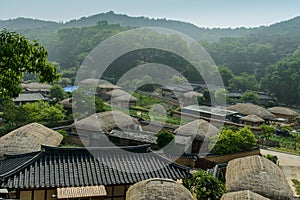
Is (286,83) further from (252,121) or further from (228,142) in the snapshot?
(228,142)

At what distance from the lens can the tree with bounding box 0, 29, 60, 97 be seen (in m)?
7.52

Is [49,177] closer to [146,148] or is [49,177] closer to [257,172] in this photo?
[146,148]


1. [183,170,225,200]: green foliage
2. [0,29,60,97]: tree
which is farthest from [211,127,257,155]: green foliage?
[0,29,60,97]: tree

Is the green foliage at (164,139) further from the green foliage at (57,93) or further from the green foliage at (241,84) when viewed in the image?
the green foliage at (241,84)

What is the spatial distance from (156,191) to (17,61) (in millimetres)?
6095

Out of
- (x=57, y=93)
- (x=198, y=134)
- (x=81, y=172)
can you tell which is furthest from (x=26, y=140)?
(x=57, y=93)

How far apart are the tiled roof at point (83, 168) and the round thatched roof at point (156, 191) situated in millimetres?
429

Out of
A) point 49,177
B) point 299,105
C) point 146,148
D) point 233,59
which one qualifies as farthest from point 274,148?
point 233,59

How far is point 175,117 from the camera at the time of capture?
38812 mm

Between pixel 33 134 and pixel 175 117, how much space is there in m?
21.4

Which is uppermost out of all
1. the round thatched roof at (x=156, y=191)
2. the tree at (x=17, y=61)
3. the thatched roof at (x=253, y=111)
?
the tree at (x=17, y=61)

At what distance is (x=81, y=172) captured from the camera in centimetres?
1092

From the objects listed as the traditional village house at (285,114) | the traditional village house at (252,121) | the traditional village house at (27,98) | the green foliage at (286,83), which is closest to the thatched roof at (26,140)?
the traditional village house at (27,98)

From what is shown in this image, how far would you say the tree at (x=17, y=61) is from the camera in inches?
296
